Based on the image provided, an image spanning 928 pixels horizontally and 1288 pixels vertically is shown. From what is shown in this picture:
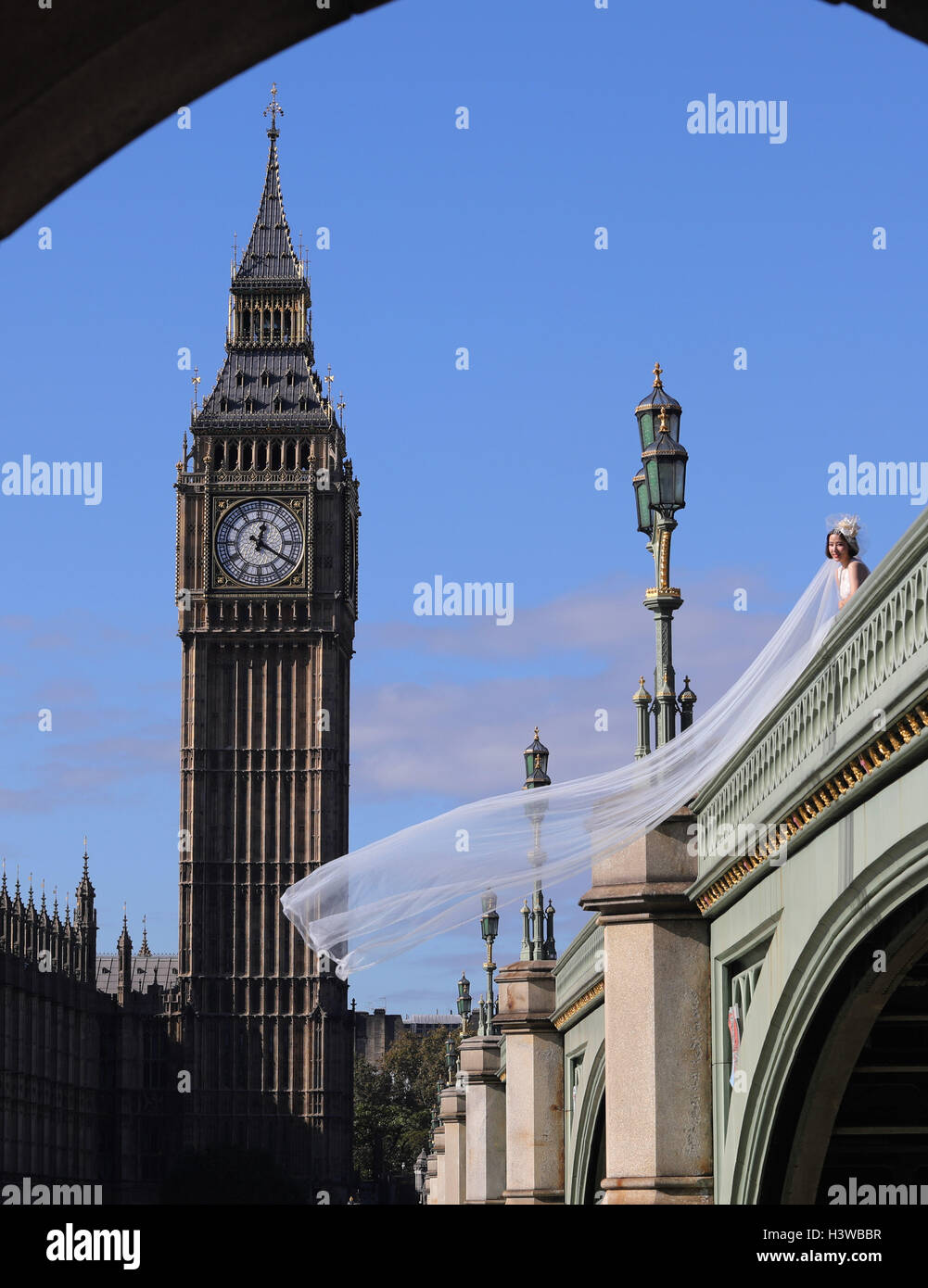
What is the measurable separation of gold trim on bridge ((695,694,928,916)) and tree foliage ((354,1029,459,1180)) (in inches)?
4542

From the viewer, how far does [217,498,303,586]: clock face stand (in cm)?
10800

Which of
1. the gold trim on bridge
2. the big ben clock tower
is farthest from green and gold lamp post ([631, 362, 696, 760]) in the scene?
the big ben clock tower

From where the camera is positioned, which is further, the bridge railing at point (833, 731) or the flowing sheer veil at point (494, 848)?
the flowing sheer veil at point (494, 848)

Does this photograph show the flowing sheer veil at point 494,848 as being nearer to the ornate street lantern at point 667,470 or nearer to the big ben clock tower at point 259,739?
the ornate street lantern at point 667,470

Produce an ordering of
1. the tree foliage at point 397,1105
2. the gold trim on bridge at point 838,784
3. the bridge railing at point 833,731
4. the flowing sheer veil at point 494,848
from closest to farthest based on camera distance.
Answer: the bridge railing at point 833,731 < the gold trim on bridge at point 838,784 < the flowing sheer veil at point 494,848 < the tree foliage at point 397,1105

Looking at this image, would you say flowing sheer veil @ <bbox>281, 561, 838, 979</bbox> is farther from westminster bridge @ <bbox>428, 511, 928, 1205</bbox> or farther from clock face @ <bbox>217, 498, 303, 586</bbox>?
clock face @ <bbox>217, 498, 303, 586</bbox>

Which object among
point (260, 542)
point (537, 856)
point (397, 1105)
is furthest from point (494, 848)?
point (397, 1105)

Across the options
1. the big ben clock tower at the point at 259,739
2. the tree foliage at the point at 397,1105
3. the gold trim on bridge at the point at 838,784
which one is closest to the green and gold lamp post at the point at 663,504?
the gold trim on bridge at the point at 838,784

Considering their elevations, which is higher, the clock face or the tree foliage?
the clock face

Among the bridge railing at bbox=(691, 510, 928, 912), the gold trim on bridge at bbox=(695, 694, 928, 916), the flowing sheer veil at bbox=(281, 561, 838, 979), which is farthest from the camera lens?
the flowing sheer veil at bbox=(281, 561, 838, 979)

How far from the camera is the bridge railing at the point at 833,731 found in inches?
361

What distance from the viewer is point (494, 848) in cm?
1452

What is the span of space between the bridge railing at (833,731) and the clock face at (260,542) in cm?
9403
